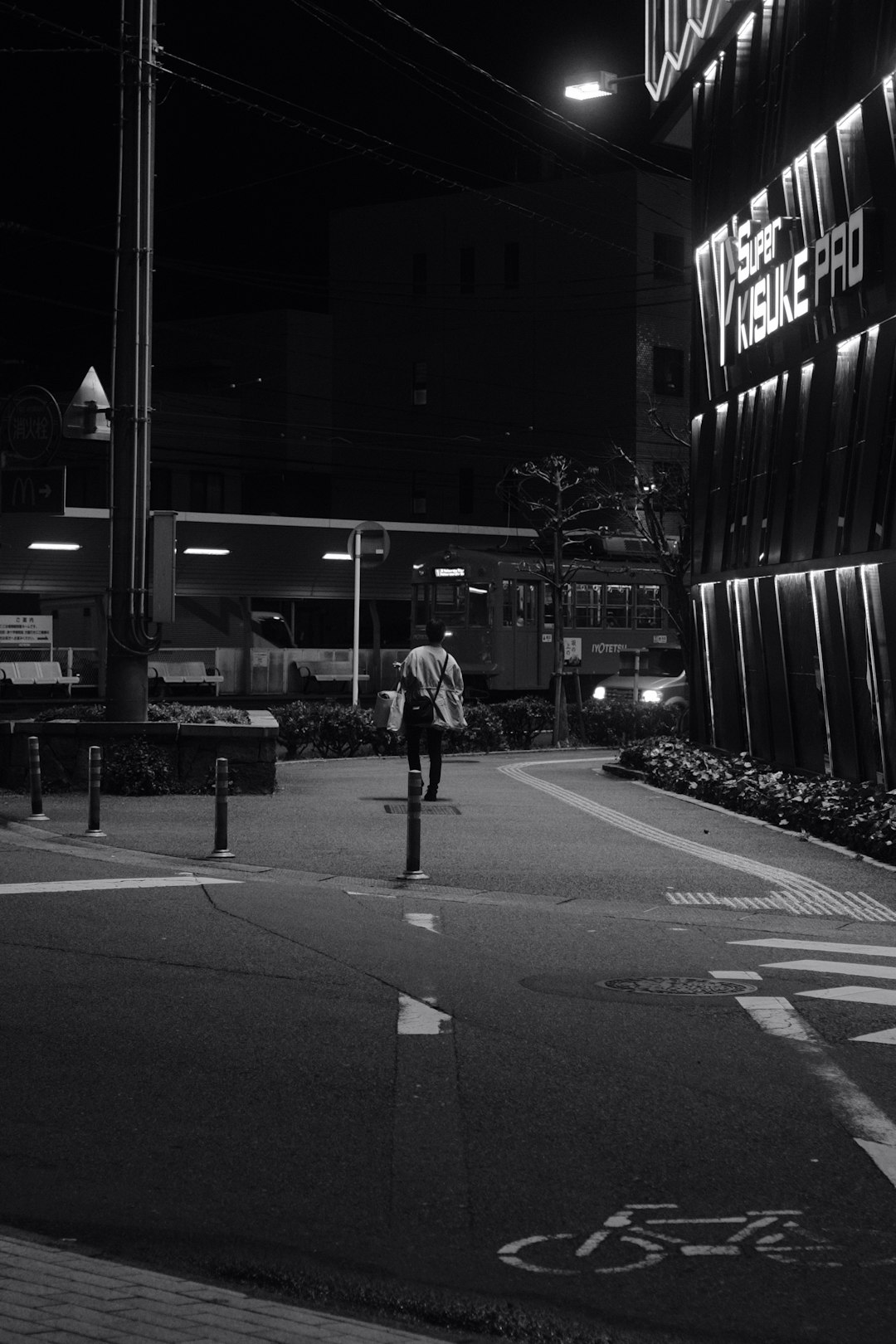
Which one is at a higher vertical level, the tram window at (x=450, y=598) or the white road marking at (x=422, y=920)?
the tram window at (x=450, y=598)

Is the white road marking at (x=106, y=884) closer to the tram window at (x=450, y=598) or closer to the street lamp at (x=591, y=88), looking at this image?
the street lamp at (x=591, y=88)

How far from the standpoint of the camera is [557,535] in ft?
107

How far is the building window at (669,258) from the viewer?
55469 millimetres

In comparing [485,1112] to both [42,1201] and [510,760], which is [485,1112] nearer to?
[42,1201]

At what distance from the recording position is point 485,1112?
6.29 meters

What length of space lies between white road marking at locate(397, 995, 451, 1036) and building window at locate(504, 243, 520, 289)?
5264 cm

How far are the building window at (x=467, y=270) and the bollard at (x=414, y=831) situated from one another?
48684 mm

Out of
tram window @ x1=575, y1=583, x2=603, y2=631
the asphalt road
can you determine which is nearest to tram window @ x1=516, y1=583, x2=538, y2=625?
tram window @ x1=575, y1=583, x2=603, y2=631

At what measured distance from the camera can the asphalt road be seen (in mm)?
4605

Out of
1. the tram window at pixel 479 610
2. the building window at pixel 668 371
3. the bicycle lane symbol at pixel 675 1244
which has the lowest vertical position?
the bicycle lane symbol at pixel 675 1244

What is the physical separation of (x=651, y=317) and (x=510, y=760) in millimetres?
32565

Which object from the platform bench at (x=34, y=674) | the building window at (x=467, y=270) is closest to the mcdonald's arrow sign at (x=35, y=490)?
the platform bench at (x=34, y=674)

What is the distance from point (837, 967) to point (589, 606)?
2926 centimetres

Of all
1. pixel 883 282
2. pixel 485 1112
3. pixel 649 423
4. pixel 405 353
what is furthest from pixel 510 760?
pixel 405 353
